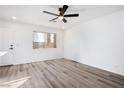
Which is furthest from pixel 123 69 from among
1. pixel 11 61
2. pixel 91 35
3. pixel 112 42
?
pixel 11 61

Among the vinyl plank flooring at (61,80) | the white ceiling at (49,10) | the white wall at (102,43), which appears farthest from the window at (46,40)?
the vinyl plank flooring at (61,80)

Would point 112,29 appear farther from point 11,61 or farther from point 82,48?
point 11,61

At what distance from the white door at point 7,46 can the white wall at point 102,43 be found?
3846 mm

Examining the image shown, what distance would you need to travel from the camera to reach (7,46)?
4402 mm

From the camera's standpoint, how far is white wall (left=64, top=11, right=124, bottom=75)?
3061 mm

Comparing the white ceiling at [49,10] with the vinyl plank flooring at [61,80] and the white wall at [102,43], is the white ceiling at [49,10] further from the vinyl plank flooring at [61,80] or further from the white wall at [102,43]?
the vinyl plank flooring at [61,80]

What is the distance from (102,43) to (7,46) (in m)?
4.91

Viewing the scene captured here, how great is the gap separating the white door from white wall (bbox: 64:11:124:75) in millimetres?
3846

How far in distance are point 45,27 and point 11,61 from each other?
2.98 m

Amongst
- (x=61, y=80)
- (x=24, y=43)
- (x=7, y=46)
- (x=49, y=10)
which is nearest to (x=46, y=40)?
(x=24, y=43)

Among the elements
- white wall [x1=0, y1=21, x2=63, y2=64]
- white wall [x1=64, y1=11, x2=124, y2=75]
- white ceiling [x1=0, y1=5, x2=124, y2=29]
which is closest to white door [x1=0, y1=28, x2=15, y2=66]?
white wall [x1=0, y1=21, x2=63, y2=64]

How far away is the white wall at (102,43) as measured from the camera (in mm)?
Answer: 3061

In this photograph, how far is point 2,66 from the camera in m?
4.25

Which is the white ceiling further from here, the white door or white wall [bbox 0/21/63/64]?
the white door
